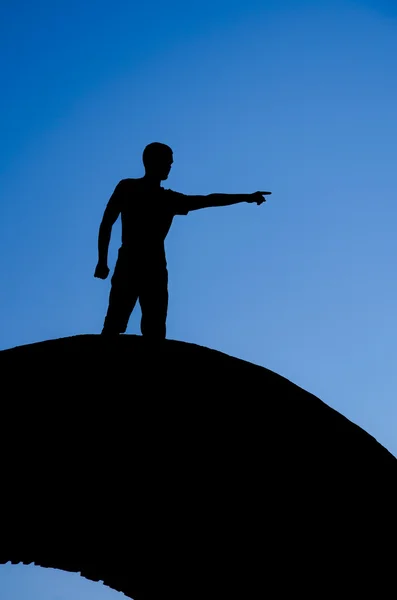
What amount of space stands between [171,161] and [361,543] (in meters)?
3.16

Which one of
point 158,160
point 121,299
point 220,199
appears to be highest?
point 158,160

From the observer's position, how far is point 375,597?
4.05 m

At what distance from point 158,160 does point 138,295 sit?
1087 millimetres

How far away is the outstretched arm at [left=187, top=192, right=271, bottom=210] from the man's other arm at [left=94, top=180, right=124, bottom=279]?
0.58 metres

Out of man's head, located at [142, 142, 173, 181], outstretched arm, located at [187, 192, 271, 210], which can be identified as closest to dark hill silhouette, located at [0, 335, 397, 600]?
outstretched arm, located at [187, 192, 271, 210]

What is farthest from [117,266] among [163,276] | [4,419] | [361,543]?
[361,543]

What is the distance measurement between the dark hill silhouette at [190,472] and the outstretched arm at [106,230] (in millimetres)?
675

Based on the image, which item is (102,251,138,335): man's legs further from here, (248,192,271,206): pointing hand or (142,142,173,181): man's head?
(248,192,271,206): pointing hand

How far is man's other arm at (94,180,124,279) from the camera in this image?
5.27 metres

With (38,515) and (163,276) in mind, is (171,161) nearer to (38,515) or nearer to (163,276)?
(163,276)

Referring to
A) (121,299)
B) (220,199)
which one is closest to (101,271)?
(121,299)

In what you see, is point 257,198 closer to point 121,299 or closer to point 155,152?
point 155,152

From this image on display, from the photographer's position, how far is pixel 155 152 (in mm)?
5309

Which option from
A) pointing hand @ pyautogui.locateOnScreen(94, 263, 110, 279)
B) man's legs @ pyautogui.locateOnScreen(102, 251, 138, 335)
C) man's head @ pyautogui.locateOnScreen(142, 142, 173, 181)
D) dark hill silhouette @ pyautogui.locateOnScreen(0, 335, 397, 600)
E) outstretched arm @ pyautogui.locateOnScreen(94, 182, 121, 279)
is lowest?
dark hill silhouette @ pyautogui.locateOnScreen(0, 335, 397, 600)
